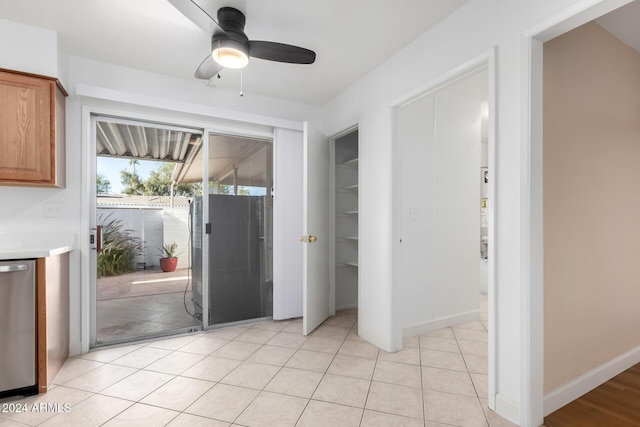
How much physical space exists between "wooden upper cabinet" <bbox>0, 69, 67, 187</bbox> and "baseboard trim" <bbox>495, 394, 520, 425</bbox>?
3.27m

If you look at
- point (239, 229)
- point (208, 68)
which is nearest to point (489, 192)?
point (208, 68)

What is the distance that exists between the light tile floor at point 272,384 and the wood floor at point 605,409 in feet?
1.22

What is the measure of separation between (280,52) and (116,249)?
2433 mm

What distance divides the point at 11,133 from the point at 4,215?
64 cm

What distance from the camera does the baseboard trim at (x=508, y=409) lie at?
5.37 ft

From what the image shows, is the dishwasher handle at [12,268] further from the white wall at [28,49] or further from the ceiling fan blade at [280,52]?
the ceiling fan blade at [280,52]

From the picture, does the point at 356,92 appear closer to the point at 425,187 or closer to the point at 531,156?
the point at 425,187

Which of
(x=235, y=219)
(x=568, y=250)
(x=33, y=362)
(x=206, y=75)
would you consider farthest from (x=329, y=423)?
(x=206, y=75)

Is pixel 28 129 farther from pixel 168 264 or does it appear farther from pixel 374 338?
pixel 374 338

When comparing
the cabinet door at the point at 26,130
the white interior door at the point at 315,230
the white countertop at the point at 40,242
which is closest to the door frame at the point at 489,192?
the white interior door at the point at 315,230

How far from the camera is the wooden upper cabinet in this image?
2.10m

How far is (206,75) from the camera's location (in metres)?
2.25

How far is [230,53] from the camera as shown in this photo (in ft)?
6.09

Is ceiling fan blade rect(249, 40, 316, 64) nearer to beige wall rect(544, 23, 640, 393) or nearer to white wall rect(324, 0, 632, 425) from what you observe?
white wall rect(324, 0, 632, 425)
